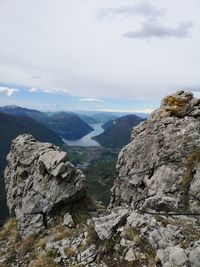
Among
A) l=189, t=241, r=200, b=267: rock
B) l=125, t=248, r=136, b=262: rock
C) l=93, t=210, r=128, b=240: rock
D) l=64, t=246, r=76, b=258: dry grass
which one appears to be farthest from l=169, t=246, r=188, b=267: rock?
l=64, t=246, r=76, b=258: dry grass

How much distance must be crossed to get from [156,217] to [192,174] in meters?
7.29

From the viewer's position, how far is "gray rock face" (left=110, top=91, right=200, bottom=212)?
2539 centimetres

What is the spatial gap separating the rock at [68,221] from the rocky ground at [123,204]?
0.26 feet

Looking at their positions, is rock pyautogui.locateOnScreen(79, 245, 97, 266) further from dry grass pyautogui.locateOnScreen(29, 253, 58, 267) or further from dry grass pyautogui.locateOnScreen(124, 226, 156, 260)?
dry grass pyautogui.locateOnScreen(124, 226, 156, 260)

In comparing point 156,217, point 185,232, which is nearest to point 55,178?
point 156,217

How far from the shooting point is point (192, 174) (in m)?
26.5

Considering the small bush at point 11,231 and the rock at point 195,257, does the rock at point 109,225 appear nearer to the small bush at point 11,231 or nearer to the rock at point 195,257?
the rock at point 195,257

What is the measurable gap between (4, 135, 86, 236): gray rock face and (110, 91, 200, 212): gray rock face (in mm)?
5785

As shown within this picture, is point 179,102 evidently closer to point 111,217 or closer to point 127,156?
point 127,156

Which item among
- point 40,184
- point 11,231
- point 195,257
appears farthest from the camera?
point 40,184

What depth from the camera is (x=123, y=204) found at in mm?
32844

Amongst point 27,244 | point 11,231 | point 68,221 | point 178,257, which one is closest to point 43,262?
point 27,244

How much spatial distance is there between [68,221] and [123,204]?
916cm

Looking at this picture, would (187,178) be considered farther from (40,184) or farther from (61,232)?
(40,184)
